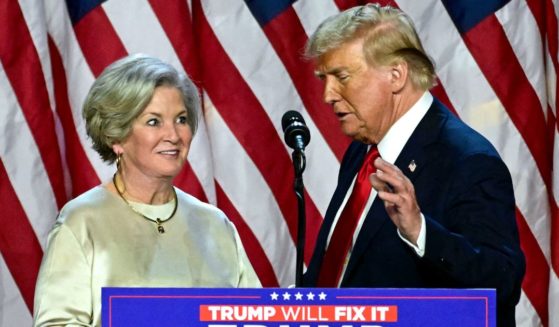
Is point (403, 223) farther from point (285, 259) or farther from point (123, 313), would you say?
point (285, 259)

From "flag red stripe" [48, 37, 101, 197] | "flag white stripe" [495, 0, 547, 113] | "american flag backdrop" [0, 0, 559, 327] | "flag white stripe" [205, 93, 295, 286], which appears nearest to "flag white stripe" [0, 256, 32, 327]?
"american flag backdrop" [0, 0, 559, 327]

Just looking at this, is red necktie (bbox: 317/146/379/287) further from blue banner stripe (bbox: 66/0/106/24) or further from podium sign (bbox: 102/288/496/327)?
blue banner stripe (bbox: 66/0/106/24)

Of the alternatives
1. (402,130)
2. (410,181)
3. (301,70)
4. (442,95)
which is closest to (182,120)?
(402,130)

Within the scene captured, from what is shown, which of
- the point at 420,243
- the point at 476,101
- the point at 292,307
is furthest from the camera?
the point at 476,101

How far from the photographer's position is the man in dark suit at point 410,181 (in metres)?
A: 2.27

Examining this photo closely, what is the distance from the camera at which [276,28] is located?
160 inches

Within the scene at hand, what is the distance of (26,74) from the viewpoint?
380 cm

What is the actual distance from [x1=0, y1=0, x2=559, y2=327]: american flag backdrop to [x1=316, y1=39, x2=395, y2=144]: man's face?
51.5 inches

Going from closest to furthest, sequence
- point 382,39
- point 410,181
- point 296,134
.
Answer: point 410,181
point 296,134
point 382,39

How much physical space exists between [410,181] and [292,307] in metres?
0.57

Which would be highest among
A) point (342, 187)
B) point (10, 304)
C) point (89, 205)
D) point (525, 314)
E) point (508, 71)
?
point (89, 205)

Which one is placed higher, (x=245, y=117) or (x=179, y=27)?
(x=179, y=27)

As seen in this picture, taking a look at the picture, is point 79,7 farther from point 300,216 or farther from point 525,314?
point 525,314

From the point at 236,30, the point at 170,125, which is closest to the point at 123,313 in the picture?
the point at 170,125
